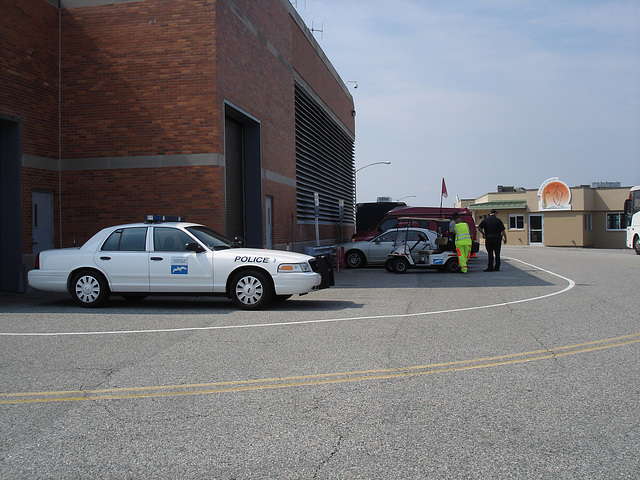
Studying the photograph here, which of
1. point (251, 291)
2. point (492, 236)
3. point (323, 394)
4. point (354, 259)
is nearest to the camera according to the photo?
point (323, 394)

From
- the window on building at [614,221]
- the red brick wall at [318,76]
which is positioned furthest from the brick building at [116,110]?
the window on building at [614,221]

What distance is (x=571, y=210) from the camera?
49.2m

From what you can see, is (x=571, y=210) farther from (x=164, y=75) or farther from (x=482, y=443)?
(x=482, y=443)

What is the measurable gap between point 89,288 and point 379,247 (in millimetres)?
11848

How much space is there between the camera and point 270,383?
231 inches

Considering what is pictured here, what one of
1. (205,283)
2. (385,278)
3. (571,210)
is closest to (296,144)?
(385,278)

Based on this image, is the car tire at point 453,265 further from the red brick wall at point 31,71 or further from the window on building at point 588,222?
the window on building at point 588,222

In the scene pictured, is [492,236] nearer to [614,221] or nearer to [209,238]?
[209,238]

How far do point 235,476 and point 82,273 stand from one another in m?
8.59

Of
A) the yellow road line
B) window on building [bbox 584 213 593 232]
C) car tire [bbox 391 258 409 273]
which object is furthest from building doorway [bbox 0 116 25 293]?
window on building [bbox 584 213 593 232]

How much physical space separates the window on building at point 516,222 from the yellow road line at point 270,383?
153 feet

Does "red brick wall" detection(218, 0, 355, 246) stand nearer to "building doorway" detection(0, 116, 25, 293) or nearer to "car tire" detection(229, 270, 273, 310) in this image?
"building doorway" detection(0, 116, 25, 293)

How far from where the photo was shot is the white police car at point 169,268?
1098 cm

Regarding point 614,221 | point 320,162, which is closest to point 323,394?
point 320,162
